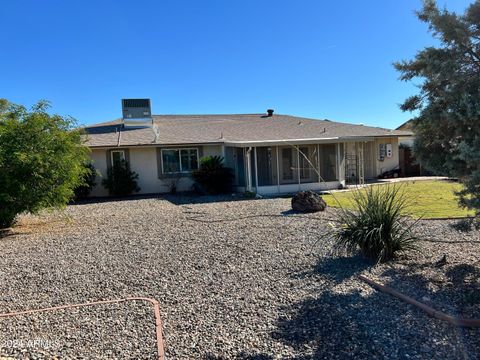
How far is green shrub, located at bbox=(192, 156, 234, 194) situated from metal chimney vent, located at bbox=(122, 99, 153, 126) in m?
6.40

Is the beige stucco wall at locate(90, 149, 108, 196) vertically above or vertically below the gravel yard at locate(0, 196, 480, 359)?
above

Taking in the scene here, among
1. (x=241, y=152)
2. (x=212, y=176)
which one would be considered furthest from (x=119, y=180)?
(x=241, y=152)

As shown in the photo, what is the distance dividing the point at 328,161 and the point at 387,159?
6237mm

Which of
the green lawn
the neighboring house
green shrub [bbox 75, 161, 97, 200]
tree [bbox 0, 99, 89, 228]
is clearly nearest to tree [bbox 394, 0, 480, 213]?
the green lawn

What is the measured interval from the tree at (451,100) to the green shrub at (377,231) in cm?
119

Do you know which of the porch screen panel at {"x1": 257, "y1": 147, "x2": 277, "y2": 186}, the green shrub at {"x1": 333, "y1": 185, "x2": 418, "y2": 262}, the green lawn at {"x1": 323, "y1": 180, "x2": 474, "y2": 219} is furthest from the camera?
the porch screen panel at {"x1": 257, "y1": 147, "x2": 277, "y2": 186}

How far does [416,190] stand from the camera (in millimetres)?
15320

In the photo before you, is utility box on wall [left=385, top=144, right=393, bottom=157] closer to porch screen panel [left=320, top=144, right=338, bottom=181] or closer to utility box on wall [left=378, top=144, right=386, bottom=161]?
utility box on wall [left=378, top=144, right=386, bottom=161]

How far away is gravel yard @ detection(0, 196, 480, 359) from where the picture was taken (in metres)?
3.36

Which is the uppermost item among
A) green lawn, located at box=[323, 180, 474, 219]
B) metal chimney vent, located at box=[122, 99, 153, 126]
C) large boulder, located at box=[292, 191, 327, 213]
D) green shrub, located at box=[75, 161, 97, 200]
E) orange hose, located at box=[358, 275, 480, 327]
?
metal chimney vent, located at box=[122, 99, 153, 126]

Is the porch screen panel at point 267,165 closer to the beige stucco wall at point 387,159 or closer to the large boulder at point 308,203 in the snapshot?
the large boulder at point 308,203

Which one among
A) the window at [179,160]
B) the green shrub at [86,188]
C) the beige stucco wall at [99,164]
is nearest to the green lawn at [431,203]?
the window at [179,160]

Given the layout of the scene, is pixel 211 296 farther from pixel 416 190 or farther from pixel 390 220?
pixel 416 190

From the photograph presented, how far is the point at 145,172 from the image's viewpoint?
58.9 feet
